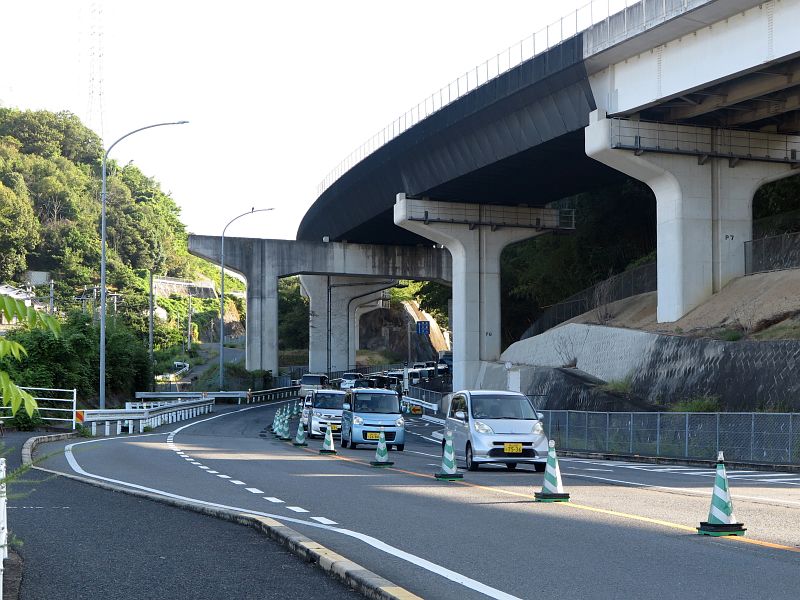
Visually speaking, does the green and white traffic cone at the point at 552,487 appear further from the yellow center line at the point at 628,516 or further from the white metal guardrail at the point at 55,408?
the white metal guardrail at the point at 55,408

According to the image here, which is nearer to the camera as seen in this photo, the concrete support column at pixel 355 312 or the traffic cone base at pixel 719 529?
the traffic cone base at pixel 719 529

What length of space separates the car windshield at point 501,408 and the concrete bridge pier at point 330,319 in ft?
232

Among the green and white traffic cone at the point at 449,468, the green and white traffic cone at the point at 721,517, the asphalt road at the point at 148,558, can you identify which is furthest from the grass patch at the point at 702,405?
the asphalt road at the point at 148,558

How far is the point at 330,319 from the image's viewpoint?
96125mm

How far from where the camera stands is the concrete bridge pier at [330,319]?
315ft

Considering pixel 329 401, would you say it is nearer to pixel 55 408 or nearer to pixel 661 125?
pixel 55 408

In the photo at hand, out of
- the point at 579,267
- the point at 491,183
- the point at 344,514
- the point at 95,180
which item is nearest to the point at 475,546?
the point at 344,514

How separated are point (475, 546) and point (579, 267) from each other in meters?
60.0

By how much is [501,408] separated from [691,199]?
20.4 meters

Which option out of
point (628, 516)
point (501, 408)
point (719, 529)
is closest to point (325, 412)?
point (501, 408)

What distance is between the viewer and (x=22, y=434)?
37.9 meters

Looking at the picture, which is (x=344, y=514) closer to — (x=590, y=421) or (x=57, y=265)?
(x=590, y=421)

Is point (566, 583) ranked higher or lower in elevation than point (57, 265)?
lower

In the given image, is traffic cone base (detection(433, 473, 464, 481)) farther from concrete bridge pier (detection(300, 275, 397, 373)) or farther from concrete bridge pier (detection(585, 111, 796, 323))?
concrete bridge pier (detection(300, 275, 397, 373))
